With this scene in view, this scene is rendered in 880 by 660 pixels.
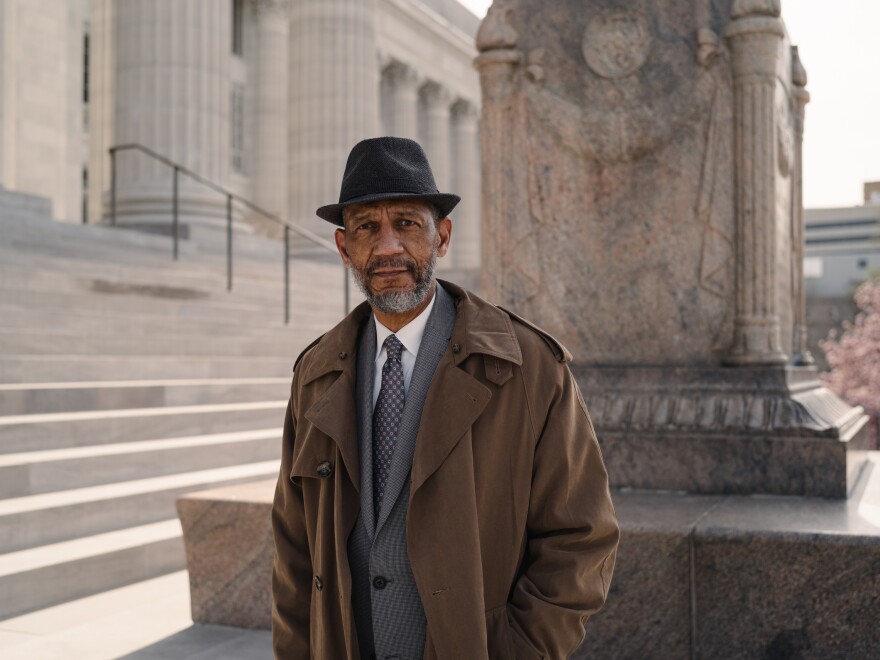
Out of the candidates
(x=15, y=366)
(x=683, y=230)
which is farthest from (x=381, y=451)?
(x=15, y=366)

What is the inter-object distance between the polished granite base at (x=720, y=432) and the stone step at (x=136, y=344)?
5.88 m

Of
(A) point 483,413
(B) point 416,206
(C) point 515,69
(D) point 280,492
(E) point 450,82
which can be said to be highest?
(E) point 450,82

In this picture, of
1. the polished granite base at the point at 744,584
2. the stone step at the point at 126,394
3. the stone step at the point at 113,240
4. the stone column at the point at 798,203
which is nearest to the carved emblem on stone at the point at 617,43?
the stone column at the point at 798,203

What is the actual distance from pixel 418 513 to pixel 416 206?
2.39 feet

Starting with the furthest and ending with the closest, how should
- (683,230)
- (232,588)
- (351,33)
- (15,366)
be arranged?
(351,33) < (15,366) < (683,230) < (232,588)

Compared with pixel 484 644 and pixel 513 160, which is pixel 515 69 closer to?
pixel 513 160

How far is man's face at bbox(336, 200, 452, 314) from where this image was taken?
231 centimetres

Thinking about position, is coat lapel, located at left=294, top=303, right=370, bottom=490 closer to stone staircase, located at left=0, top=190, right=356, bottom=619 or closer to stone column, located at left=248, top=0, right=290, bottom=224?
stone staircase, located at left=0, top=190, right=356, bottom=619

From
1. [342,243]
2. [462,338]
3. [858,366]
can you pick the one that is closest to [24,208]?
[342,243]

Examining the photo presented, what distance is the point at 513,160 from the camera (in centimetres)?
588

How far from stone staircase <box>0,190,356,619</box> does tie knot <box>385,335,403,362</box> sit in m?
4.02

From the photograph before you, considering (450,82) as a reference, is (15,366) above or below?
below

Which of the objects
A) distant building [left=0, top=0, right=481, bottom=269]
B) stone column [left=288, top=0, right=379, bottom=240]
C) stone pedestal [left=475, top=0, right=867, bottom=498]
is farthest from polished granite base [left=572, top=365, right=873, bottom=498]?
stone column [left=288, top=0, right=379, bottom=240]

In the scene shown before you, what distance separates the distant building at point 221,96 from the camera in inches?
681
